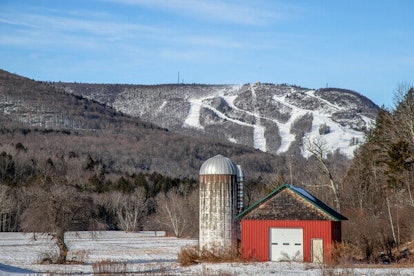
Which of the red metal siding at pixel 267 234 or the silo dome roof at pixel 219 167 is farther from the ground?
the silo dome roof at pixel 219 167

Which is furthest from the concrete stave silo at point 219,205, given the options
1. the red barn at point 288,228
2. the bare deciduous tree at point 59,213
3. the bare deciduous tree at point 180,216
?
the bare deciduous tree at point 180,216

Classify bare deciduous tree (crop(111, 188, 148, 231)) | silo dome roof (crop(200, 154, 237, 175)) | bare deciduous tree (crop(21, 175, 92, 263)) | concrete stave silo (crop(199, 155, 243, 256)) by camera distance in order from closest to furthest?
bare deciduous tree (crop(21, 175, 92, 263)), concrete stave silo (crop(199, 155, 243, 256)), silo dome roof (crop(200, 154, 237, 175)), bare deciduous tree (crop(111, 188, 148, 231))

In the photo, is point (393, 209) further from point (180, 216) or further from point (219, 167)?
point (180, 216)

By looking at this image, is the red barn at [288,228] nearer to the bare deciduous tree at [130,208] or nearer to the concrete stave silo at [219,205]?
the concrete stave silo at [219,205]

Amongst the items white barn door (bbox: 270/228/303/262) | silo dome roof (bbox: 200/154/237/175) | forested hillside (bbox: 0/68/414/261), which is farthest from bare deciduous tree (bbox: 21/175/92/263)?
white barn door (bbox: 270/228/303/262)

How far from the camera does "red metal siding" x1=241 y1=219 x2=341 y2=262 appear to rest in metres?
42.2

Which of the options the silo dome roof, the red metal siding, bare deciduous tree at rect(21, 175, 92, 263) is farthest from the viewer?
the silo dome roof

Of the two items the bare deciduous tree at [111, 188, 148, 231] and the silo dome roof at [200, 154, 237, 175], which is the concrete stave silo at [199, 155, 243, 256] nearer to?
the silo dome roof at [200, 154, 237, 175]

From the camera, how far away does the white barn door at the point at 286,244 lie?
42.5 metres

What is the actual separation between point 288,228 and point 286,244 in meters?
0.90

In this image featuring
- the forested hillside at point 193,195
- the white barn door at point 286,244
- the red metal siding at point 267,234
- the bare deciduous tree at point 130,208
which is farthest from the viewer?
the bare deciduous tree at point 130,208

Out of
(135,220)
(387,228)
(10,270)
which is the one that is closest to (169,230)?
(135,220)

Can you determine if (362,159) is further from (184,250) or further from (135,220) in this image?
(135,220)

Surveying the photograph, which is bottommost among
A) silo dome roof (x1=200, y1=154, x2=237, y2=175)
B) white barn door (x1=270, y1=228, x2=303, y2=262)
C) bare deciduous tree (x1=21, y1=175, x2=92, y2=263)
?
white barn door (x1=270, y1=228, x2=303, y2=262)
